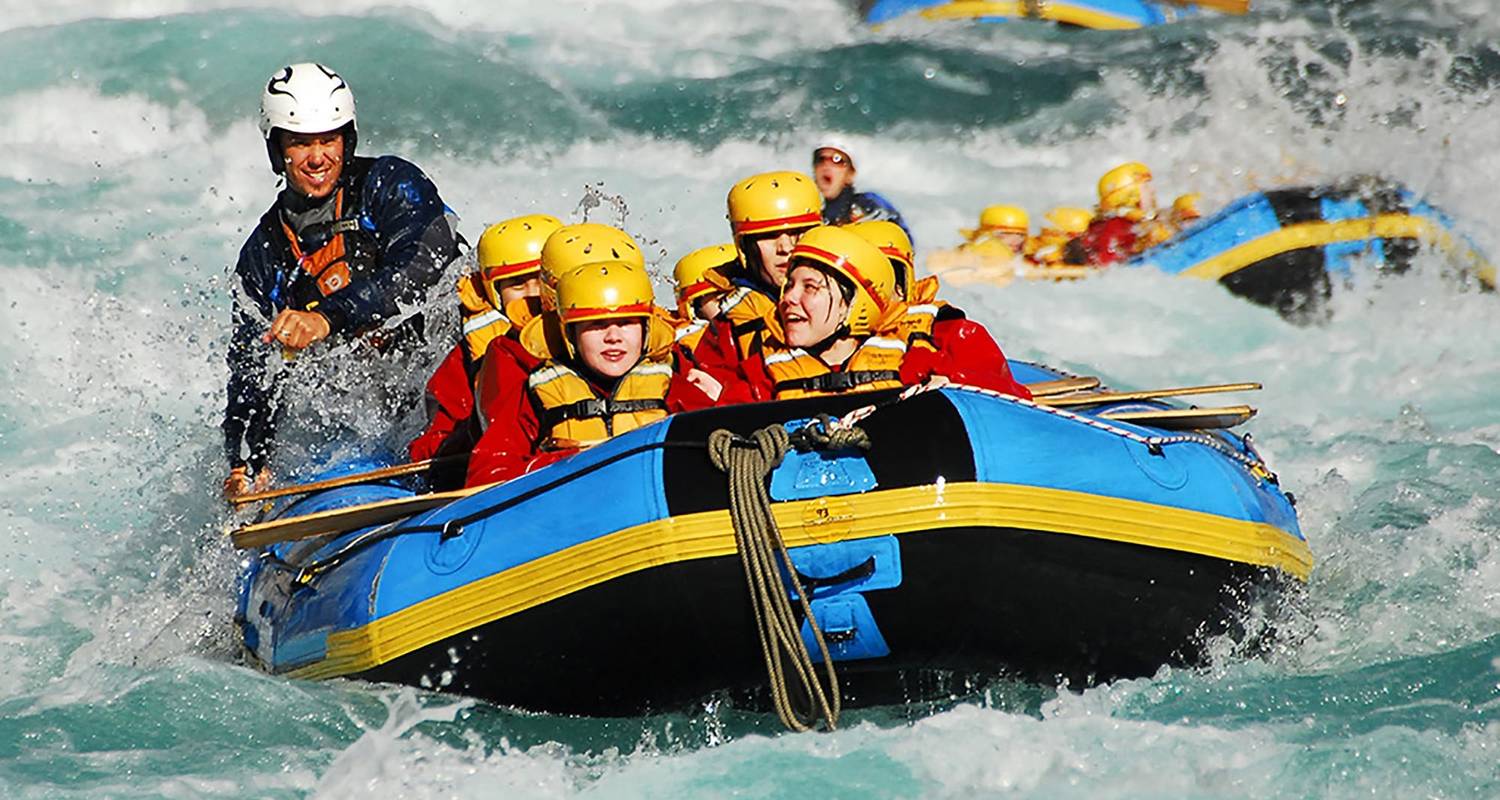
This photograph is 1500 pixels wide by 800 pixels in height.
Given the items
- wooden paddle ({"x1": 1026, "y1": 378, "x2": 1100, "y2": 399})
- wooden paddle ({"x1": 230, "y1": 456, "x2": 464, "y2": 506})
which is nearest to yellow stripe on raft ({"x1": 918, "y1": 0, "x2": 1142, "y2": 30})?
wooden paddle ({"x1": 1026, "y1": 378, "x2": 1100, "y2": 399})

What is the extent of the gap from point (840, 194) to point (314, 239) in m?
4.04

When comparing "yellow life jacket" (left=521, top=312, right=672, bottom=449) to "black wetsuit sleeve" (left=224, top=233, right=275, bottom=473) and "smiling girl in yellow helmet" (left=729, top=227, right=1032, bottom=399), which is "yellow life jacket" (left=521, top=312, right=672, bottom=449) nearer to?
"smiling girl in yellow helmet" (left=729, top=227, right=1032, bottom=399)

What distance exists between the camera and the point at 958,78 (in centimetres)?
1527

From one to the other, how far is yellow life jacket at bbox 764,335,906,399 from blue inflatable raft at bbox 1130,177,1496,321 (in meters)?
6.09

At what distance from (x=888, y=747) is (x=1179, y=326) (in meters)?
6.98

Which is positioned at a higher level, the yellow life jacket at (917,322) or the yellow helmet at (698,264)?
the yellow helmet at (698,264)

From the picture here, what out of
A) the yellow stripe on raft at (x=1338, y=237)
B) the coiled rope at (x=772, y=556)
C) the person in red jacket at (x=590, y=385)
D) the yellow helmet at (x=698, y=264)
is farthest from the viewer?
the yellow stripe on raft at (x=1338, y=237)

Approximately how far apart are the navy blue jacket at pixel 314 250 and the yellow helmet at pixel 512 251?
18 cm

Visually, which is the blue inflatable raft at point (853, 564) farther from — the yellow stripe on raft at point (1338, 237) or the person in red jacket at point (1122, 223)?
the person in red jacket at point (1122, 223)

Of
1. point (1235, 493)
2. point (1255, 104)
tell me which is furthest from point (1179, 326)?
point (1235, 493)

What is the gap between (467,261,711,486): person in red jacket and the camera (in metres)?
5.48

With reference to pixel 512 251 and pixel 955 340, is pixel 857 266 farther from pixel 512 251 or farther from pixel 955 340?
pixel 512 251

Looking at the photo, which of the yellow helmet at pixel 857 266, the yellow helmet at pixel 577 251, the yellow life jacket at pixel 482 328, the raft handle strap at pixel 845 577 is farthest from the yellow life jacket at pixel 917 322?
the yellow life jacket at pixel 482 328

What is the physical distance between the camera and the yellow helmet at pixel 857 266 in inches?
212
